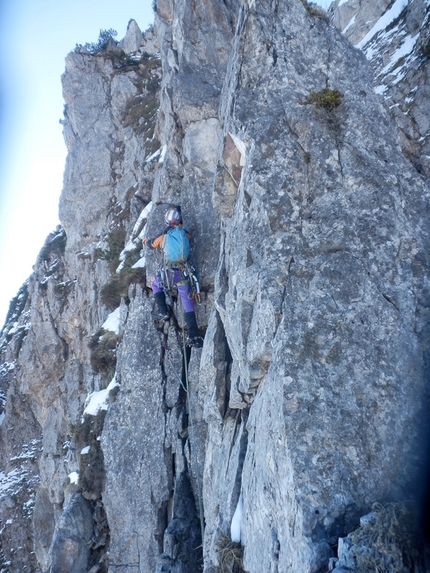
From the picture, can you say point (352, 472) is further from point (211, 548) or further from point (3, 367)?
point (3, 367)

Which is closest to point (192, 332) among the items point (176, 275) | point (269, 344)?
point (176, 275)

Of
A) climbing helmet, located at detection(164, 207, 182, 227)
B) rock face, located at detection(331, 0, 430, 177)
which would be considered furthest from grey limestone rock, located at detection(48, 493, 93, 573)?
rock face, located at detection(331, 0, 430, 177)

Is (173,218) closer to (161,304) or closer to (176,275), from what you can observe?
(176,275)

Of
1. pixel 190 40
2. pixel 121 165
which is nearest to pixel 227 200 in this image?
pixel 190 40

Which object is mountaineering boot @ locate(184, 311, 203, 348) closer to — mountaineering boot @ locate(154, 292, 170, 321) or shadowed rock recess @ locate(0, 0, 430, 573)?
shadowed rock recess @ locate(0, 0, 430, 573)

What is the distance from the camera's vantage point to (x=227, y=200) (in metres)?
9.55

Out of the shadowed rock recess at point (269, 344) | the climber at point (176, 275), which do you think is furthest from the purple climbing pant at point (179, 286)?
the shadowed rock recess at point (269, 344)

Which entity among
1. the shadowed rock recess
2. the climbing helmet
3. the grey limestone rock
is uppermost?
the climbing helmet

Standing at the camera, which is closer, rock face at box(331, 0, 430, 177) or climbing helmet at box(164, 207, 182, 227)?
climbing helmet at box(164, 207, 182, 227)

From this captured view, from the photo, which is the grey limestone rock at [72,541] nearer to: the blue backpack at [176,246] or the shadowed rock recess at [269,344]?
the shadowed rock recess at [269,344]

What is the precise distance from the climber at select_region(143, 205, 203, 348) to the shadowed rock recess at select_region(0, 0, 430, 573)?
0.63 m

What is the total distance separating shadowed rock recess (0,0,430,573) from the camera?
550 cm

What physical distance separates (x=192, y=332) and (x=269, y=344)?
517 cm

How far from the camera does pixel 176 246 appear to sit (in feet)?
39.8
